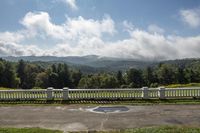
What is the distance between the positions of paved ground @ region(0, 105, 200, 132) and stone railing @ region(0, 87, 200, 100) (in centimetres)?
316

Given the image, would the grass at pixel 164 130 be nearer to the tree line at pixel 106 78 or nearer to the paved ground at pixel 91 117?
the paved ground at pixel 91 117

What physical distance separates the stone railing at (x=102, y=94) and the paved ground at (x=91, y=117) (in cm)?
316

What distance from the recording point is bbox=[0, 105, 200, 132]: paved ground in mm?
12156

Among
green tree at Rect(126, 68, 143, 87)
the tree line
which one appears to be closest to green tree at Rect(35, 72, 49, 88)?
the tree line

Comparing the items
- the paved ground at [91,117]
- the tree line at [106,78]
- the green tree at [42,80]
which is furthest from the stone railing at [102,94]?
the green tree at [42,80]

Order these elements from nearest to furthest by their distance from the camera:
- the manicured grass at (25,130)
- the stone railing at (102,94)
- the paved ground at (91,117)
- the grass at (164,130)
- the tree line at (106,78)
→ the grass at (164,130)
the manicured grass at (25,130)
the paved ground at (91,117)
the stone railing at (102,94)
the tree line at (106,78)

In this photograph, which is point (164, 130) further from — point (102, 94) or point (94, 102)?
point (102, 94)

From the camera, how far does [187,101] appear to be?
60.4 ft

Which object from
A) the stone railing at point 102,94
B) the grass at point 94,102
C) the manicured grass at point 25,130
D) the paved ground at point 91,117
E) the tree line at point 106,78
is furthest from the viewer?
the tree line at point 106,78

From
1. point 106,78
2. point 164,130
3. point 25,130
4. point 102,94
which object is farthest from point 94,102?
point 106,78

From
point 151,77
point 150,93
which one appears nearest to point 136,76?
point 151,77

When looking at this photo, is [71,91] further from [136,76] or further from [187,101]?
[136,76]

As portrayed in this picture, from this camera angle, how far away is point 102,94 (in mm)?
20078

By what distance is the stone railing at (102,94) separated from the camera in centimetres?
1977
